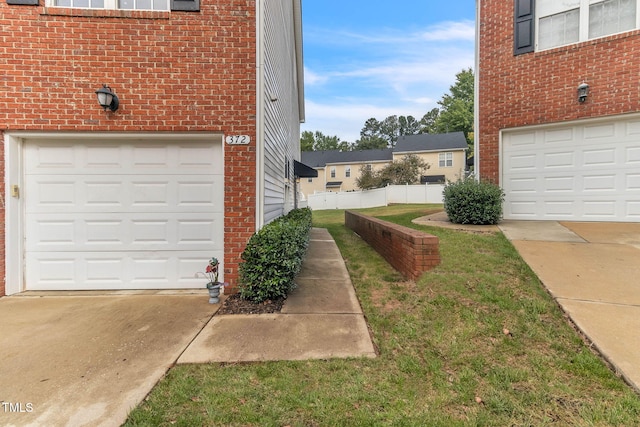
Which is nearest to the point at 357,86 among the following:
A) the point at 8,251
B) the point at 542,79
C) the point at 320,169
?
the point at 320,169

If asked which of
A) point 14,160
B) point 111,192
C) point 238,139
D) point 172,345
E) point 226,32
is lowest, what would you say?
point 172,345

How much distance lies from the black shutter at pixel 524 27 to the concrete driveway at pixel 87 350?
9187mm

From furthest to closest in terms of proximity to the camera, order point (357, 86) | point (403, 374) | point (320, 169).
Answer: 1. point (320, 169)
2. point (357, 86)
3. point (403, 374)

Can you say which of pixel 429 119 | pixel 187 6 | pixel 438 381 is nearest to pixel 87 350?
pixel 438 381

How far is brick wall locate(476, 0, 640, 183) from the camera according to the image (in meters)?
6.49

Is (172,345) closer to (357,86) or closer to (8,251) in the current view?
(8,251)

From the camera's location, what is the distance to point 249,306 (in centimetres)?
392

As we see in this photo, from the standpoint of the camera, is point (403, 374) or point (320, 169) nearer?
point (403, 374)

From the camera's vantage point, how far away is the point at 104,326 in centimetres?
341

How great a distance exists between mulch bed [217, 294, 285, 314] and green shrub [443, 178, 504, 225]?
485 centimetres

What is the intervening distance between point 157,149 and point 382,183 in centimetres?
2332

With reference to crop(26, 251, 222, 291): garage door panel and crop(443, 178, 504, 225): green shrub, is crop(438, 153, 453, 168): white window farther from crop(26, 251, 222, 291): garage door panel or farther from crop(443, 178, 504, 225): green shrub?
crop(26, 251, 222, 291): garage door panel

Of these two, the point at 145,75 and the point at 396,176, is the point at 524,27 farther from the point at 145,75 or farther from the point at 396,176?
the point at 396,176

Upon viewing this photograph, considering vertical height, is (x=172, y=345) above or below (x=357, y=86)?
below
